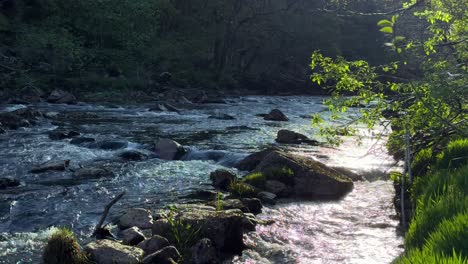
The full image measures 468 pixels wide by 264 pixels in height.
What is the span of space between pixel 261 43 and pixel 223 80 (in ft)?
45.4

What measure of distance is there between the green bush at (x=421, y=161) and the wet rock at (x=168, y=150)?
9.16 meters

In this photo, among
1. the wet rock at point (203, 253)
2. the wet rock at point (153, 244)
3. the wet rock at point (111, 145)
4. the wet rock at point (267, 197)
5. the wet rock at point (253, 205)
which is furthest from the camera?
the wet rock at point (111, 145)

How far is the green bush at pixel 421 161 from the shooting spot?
1047 cm

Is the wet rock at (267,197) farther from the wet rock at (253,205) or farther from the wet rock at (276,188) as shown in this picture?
the wet rock at (253,205)

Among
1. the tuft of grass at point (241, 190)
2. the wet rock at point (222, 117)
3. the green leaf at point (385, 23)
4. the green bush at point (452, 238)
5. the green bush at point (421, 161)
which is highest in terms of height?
the green leaf at point (385, 23)

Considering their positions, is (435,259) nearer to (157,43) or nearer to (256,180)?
(256,180)

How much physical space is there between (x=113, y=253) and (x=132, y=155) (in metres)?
9.86

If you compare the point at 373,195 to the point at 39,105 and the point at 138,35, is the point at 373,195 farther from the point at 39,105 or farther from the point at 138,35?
the point at 138,35

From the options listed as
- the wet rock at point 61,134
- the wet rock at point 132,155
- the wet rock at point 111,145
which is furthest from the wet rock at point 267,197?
the wet rock at point 61,134

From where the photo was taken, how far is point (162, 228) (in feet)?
28.7

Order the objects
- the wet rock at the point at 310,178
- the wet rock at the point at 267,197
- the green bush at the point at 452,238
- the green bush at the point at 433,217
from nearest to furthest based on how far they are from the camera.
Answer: the green bush at the point at 452,238 → the green bush at the point at 433,217 → the wet rock at the point at 267,197 → the wet rock at the point at 310,178

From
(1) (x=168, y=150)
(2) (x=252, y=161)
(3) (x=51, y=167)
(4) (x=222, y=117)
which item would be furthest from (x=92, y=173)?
(4) (x=222, y=117)

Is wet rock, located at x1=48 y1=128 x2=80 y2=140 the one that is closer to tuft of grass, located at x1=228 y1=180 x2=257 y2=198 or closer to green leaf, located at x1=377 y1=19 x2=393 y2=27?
tuft of grass, located at x1=228 y1=180 x2=257 y2=198

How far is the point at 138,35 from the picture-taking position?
56625mm
